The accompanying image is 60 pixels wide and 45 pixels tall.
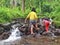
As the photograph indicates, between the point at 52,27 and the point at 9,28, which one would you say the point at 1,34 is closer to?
the point at 9,28

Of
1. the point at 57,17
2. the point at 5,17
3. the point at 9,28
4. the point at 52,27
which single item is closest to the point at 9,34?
the point at 9,28

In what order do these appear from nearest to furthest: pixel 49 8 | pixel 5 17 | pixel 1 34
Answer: pixel 1 34
pixel 5 17
pixel 49 8

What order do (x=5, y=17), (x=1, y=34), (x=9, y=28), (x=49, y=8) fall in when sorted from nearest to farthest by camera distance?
(x=1, y=34), (x=9, y=28), (x=5, y=17), (x=49, y=8)

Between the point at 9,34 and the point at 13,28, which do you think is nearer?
the point at 9,34

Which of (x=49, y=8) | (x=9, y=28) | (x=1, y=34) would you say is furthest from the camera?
(x=49, y=8)

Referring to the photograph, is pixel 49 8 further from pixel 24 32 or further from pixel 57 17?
pixel 24 32

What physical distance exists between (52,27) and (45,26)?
1.70 m

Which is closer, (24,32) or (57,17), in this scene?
(24,32)

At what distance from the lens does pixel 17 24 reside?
2084cm

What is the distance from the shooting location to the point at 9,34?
1808cm

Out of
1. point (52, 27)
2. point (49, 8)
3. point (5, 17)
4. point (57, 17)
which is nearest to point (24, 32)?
point (52, 27)

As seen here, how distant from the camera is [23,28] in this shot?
62.4 ft

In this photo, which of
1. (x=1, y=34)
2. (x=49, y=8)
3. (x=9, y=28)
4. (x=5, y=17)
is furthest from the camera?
(x=49, y=8)

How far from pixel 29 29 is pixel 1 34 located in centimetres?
218
